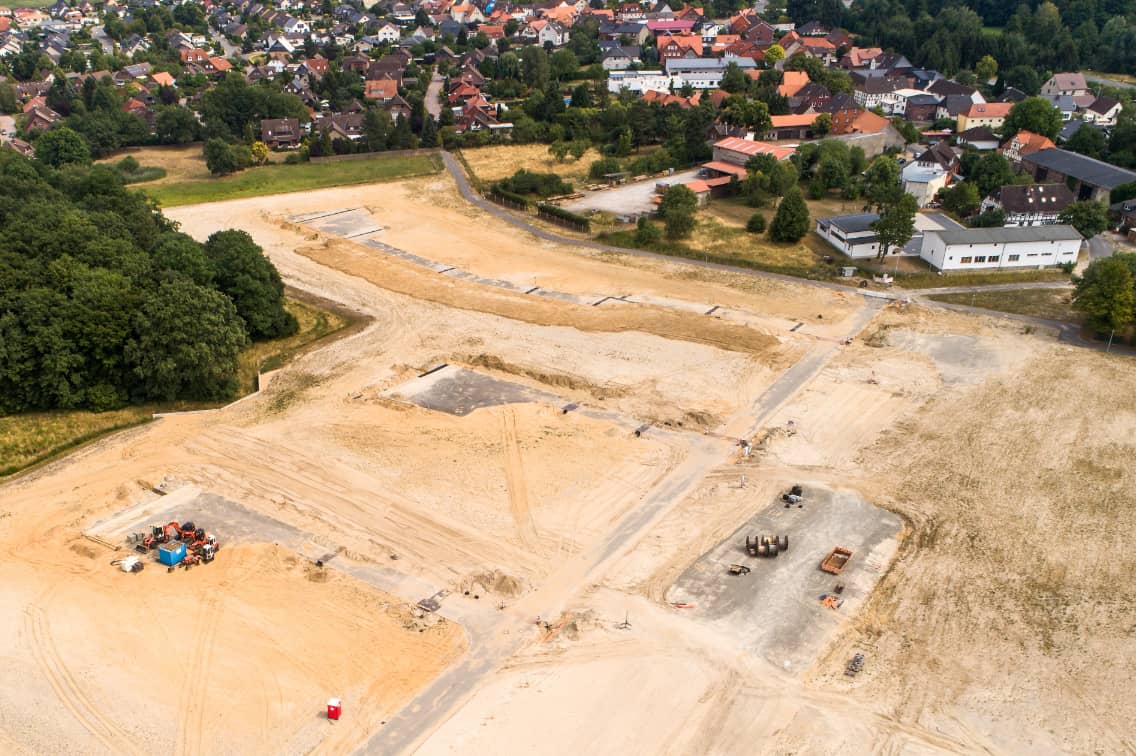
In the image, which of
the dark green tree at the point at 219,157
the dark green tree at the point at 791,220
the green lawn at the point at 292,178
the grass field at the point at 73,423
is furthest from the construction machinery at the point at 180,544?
the dark green tree at the point at 219,157

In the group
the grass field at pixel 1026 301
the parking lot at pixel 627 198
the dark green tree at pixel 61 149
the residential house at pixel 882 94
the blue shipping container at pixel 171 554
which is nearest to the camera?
the blue shipping container at pixel 171 554

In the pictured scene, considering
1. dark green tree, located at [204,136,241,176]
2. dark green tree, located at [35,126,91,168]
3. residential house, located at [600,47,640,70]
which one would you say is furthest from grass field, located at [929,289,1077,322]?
residential house, located at [600,47,640,70]

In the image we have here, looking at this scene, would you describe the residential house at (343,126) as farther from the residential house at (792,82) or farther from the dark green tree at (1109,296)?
the dark green tree at (1109,296)

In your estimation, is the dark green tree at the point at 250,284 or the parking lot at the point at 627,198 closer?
the dark green tree at the point at 250,284

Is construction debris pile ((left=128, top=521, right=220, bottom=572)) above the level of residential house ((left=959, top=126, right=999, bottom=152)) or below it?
below

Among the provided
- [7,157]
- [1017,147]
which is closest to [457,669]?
[7,157]

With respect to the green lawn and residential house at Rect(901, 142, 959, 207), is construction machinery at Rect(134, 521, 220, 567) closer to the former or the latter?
the green lawn

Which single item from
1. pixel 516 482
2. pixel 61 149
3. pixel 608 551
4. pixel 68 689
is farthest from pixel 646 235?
pixel 61 149

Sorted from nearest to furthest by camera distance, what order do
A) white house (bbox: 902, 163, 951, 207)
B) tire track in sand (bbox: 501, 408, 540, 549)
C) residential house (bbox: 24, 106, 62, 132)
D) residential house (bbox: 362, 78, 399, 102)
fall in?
tire track in sand (bbox: 501, 408, 540, 549) < white house (bbox: 902, 163, 951, 207) < residential house (bbox: 24, 106, 62, 132) < residential house (bbox: 362, 78, 399, 102)
